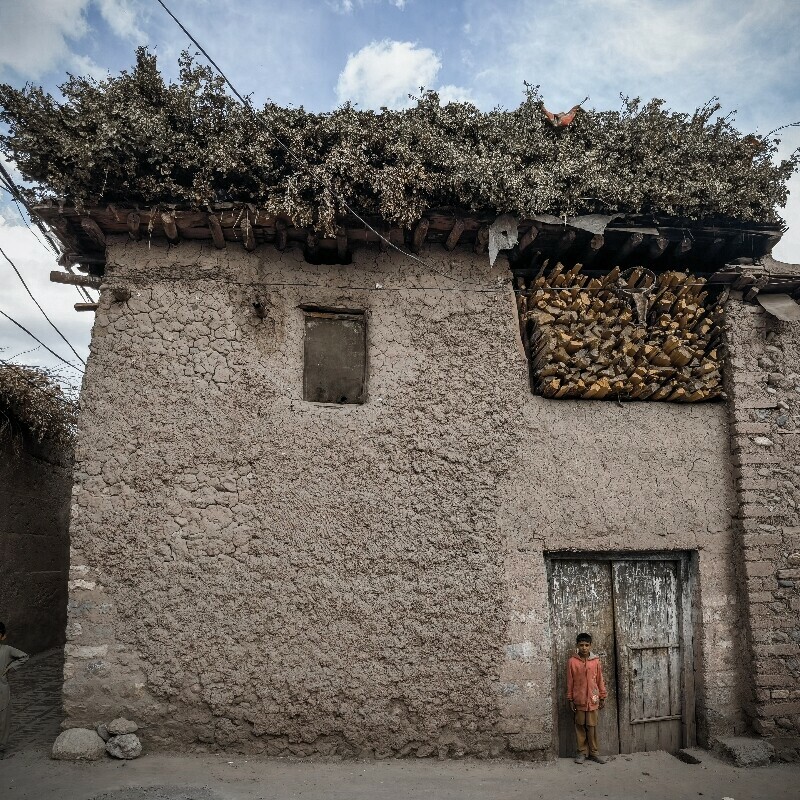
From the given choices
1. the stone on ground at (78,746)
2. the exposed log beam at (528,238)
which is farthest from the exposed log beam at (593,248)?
the stone on ground at (78,746)

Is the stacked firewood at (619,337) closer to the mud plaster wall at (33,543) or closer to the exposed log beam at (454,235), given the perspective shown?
the exposed log beam at (454,235)

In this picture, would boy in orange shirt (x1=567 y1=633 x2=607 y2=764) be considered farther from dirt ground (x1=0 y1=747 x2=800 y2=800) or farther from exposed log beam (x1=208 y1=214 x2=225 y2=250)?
exposed log beam (x1=208 y1=214 x2=225 y2=250)

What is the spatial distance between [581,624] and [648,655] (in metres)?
0.71

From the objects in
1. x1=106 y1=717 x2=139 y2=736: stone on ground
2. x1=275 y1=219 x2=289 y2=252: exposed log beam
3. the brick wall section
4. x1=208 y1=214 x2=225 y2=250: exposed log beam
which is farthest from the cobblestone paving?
the brick wall section

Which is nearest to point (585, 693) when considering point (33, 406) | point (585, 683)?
point (585, 683)

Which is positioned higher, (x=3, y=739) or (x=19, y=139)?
(x=19, y=139)

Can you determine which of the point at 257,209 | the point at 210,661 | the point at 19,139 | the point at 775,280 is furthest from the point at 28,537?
the point at 775,280

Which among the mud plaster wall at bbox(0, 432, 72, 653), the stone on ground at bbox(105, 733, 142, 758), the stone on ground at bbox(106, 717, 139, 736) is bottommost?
the stone on ground at bbox(105, 733, 142, 758)

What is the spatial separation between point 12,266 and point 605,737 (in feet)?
23.3

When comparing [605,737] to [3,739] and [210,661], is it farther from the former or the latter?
[3,739]

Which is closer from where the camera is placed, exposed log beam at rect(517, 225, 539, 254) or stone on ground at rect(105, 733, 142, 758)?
stone on ground at rect(105, 733, 142, 758)

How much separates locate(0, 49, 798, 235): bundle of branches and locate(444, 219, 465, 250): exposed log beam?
0.59 feet

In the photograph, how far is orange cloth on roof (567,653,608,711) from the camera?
5047 millimetres

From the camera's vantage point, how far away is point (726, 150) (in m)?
5.75
